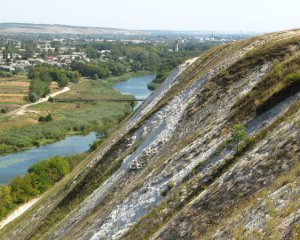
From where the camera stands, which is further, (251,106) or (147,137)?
(147,137)

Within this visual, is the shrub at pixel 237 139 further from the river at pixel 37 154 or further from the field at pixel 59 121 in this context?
the field at pixel 59 121

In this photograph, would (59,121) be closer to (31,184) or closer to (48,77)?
(31,184)

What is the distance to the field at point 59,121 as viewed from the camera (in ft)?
266

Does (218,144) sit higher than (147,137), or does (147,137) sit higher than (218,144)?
(218,144)

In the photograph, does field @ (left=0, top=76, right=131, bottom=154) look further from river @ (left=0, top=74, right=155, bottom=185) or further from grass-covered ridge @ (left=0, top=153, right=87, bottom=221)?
grass-covered ridge @ (left=0, top=153, right=87, bottom=221)

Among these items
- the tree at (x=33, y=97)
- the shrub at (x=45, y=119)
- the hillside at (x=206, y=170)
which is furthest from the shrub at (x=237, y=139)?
the tree at (x=33, y=97)

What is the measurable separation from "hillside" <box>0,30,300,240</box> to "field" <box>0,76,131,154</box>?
50.4 metres

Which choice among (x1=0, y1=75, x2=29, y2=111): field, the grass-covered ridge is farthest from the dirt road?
the grass-covered ridge

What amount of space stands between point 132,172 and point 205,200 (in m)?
10.0

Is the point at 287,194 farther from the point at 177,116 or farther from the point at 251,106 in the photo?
the point at 177,116

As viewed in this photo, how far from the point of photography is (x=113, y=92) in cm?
13300

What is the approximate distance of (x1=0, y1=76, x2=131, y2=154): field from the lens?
3194 inches

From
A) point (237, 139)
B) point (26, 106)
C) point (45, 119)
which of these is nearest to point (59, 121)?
point (45, 119)

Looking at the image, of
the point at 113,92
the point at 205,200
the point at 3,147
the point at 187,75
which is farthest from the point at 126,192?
the point at 113,92
